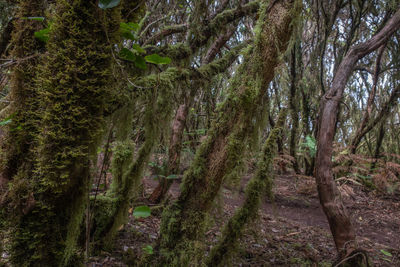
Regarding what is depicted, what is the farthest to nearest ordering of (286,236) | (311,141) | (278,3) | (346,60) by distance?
(311,141)
(286,236)
(346,60)
(278,3)

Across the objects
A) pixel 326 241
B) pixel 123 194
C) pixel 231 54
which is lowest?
pixel 326 241

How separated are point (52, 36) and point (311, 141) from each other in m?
6.92

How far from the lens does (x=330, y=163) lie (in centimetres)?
255

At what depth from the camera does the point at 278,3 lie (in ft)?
7.22

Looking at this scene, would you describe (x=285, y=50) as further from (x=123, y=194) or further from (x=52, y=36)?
(x=123, y=194)

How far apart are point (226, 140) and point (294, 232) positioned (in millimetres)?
2932

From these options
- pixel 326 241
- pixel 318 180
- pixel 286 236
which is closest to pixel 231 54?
pixel 318 180

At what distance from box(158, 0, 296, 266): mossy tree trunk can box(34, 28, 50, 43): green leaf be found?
1396mm

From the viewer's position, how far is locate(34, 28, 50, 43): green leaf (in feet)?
4.53

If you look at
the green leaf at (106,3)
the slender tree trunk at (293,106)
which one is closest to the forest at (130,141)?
the green leaf at (106,3)

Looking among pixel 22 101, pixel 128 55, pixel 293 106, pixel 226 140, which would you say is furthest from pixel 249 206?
pixel 293 106

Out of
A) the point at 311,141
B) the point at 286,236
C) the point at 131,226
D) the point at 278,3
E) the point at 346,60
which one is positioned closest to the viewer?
the point at 278,3

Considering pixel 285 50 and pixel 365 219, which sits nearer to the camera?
pixel 285 50

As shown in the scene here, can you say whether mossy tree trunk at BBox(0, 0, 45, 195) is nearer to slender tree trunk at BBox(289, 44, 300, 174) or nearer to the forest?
the forest
